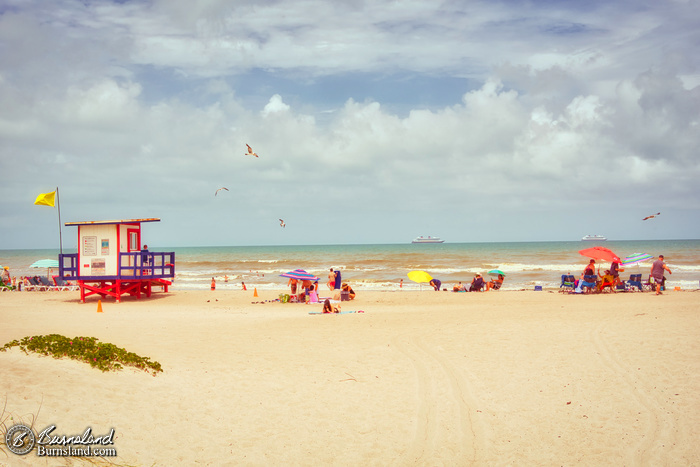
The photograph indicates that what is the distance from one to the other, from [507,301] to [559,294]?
3825 millimetres

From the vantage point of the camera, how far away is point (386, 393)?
8.09 m

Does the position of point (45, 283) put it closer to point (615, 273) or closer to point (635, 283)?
point (615, 273)

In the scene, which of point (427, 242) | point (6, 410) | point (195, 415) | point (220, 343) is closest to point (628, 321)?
point (220, 343)

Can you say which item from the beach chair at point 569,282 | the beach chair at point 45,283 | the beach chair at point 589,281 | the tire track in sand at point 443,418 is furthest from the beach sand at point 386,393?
the beach chair at point 45,283

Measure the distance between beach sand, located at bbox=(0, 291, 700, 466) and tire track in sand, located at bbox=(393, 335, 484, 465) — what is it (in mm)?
26

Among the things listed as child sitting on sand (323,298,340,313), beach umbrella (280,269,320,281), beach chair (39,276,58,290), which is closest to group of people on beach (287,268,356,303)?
beach umbrella (280,269,320,281)

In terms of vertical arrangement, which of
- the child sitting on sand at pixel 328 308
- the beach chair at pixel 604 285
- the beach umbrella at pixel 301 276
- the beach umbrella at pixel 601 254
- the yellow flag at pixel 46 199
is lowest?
the child sitting on sand at pixel 328 308

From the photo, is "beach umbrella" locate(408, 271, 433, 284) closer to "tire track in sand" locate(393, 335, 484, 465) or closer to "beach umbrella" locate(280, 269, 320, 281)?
"beach umbrella" locate(280, 269, 320, 281)

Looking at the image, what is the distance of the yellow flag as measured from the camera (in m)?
22.5

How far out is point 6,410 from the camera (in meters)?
5.55

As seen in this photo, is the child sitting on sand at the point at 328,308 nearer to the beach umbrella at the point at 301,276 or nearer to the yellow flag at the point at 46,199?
the beach umbrella at the point at 301,276

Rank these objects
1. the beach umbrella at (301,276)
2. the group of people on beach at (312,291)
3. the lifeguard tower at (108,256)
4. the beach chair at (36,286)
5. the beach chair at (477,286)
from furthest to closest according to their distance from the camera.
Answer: the beach chair at (36,286) < the beach chair at (477,286) < the lifeguard tower at (108,256) < the group of people on beach at (312,291) < the beach umbrella at (301,276)

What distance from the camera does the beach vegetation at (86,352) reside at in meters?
8.02

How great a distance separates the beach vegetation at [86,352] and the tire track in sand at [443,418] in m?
4.52
